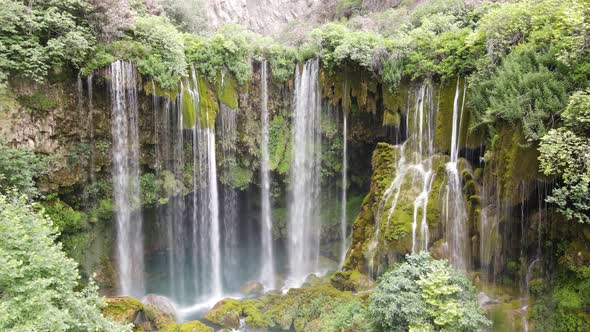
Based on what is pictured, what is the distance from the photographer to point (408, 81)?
49.3 ft

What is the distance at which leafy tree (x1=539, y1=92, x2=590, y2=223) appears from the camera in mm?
8375

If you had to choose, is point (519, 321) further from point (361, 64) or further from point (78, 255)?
point (78, 255)

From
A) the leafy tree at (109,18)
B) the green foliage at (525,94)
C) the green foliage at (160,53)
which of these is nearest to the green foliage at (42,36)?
the leafy tree at (109,18)

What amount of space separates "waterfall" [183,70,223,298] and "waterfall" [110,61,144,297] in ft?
7.62

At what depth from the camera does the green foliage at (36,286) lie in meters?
6.64

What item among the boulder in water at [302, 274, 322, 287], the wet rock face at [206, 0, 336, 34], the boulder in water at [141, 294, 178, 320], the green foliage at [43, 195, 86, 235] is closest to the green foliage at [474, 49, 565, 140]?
the boulder in water at [302, 274, 322, 287]

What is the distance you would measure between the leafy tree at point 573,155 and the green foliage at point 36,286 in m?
10.4

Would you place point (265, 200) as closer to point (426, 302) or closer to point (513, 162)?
point (426, 302)

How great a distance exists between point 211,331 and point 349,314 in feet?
14.5

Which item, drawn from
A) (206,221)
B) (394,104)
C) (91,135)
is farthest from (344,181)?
(91,135)

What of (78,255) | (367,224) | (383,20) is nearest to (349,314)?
(367,224)

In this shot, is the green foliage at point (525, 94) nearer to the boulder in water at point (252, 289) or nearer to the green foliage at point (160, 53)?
the green foliage at point (160, 53)

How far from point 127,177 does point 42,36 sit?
5.73 meters

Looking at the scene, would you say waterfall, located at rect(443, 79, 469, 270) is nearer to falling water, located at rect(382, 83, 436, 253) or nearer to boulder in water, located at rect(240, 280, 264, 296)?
falling water, located at rect(382, 83, 436, 253)
